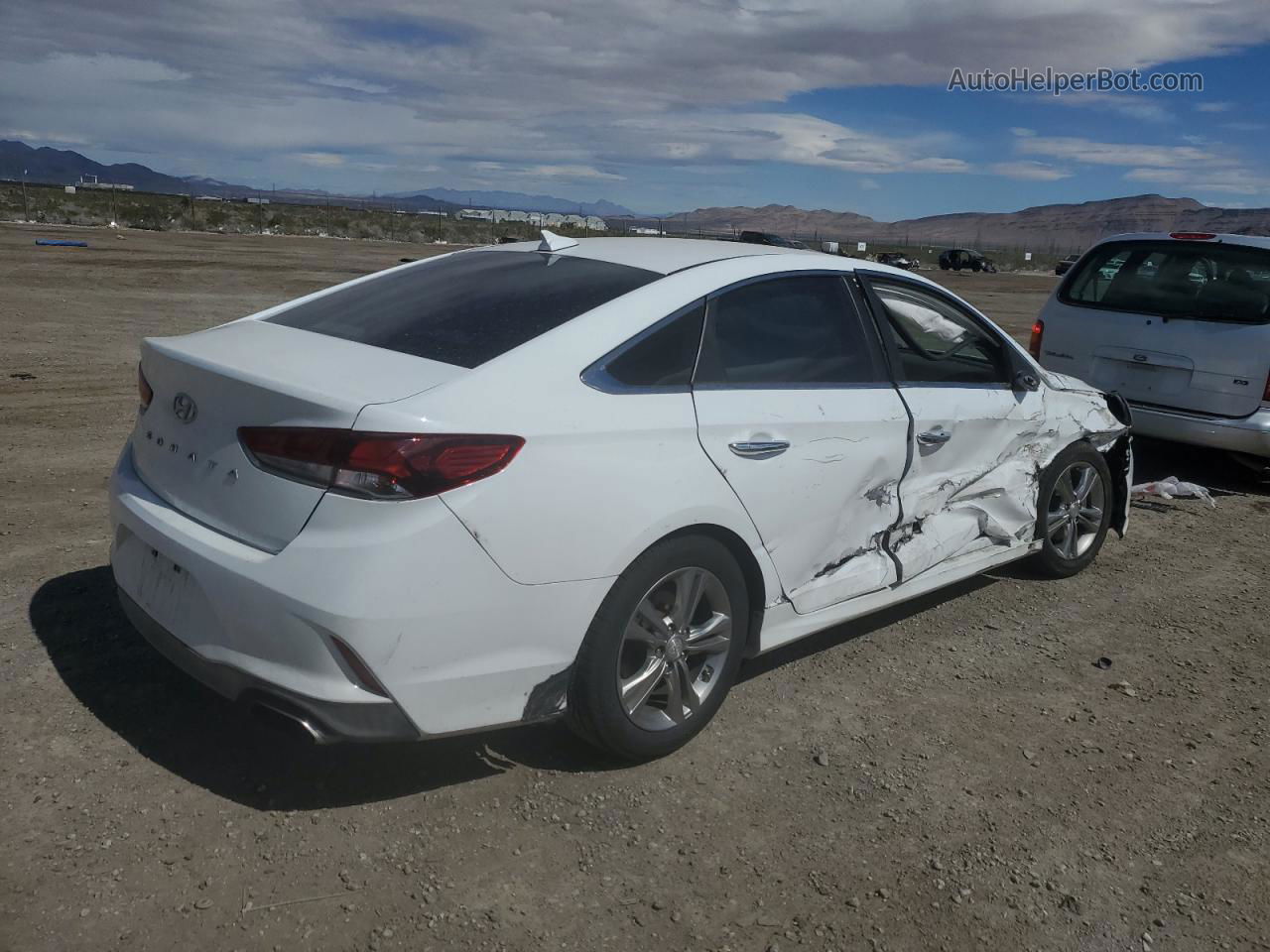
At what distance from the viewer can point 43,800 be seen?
328 centimetres

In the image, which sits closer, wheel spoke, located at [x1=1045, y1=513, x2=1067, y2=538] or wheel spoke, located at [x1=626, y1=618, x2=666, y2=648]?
wheel spoke, located at [x1=626, y1=618, x2=666, y2=648]

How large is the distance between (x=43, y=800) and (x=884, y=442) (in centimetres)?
309

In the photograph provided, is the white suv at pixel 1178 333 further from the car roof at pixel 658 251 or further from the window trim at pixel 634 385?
the window trim at pixel 634 385

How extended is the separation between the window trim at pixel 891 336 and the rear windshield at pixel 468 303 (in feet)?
3.57

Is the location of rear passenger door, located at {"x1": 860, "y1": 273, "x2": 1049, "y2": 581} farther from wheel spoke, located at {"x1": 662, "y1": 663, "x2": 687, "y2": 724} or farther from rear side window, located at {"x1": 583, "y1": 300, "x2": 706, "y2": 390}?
wheel spoke, located at {"x1": 662, "y1": 663, "x2": 687, "y2": 724}

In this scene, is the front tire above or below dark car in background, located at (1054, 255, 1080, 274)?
below

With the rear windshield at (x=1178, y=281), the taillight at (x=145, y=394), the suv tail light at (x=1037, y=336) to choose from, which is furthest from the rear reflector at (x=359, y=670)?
the suv tail light at (x=1037, y=336)

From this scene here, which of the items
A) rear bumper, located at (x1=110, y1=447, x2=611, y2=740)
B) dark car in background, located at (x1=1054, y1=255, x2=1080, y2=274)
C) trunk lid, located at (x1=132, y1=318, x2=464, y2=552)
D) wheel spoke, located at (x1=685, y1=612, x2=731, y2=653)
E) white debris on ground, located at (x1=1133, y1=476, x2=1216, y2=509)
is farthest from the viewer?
dark car in background, located at (x1=1054, y1=255, x2=1080, y2=274)

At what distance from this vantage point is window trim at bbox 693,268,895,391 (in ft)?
12.4

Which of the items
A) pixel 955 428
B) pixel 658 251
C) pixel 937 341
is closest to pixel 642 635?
pixel 658 251

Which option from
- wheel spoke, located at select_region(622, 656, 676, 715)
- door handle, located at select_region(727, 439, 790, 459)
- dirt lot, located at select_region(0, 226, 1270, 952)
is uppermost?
door handle, located at select_region(727, 439, 790, 459)

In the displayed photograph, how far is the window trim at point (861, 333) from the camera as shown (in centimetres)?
379

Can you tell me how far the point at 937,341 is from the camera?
4887 millimetres

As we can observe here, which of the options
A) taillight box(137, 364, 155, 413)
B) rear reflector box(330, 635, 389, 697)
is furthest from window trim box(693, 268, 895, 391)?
taillight box(137, 364, 155, 413)
